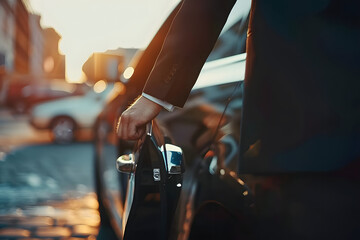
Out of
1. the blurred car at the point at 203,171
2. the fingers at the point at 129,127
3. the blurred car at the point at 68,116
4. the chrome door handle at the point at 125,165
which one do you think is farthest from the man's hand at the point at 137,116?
the blurred car at the point at 68,116

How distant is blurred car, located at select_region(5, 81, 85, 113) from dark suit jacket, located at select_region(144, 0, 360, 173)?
50.4 ft

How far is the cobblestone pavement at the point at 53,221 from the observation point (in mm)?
4215

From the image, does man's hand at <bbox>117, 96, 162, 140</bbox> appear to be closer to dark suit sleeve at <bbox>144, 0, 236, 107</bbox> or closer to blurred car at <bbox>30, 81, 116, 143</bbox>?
dark suit sleeve at <bbox>144, 0, 236, 107</bbox>

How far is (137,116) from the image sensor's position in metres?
1.58

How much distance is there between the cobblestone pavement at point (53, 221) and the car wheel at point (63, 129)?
24.2ft

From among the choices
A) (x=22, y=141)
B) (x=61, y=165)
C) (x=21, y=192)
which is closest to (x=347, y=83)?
(x=21, y=192)

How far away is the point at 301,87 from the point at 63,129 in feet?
39.3

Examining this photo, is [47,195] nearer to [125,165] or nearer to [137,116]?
[125,165]

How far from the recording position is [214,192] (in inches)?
74.7

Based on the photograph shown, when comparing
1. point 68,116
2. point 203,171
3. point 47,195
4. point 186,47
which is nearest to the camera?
point 186,47

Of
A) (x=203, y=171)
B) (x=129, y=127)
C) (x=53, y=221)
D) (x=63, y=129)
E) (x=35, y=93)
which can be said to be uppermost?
(x=129, y=127)

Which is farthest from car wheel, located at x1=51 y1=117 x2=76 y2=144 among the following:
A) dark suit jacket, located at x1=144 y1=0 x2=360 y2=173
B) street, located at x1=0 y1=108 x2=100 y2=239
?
dark suit jacket, located at x1=144 y1=0 x2=360 y2=173

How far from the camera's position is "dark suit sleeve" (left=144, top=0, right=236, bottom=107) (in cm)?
147

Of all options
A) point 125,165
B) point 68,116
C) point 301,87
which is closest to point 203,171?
point 125,165
